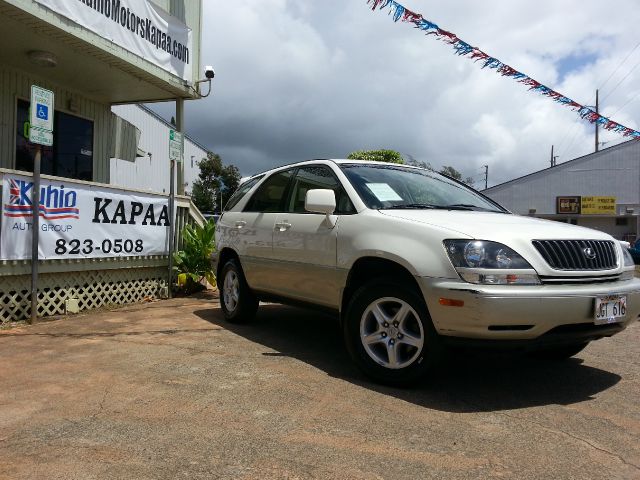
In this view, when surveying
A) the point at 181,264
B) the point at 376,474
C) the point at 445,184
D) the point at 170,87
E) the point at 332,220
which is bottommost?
the point at 376,474

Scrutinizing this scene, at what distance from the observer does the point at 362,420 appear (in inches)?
125

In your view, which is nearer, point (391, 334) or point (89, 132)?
point (391, 334)

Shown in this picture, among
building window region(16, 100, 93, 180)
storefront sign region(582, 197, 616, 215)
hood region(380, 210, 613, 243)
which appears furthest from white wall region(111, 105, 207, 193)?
storefront sign region(582, 197, 616, 215)

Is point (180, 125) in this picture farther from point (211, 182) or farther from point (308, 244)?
point (211, 182)

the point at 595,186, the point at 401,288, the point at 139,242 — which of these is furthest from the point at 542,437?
the point at 595,186

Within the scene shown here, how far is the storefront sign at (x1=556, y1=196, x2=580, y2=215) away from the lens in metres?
38.2

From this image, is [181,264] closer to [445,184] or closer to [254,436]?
[445,184]

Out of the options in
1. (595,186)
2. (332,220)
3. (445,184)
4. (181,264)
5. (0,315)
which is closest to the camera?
(332,220)

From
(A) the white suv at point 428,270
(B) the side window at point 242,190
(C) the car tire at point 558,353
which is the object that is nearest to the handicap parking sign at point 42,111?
(B) the side window at point 242,190

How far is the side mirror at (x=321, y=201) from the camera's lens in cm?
425

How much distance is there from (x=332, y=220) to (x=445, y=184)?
4.43 ft

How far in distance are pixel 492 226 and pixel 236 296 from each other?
127 inches

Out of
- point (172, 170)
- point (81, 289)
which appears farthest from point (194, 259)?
point (81, 289)

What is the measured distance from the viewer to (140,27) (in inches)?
341
